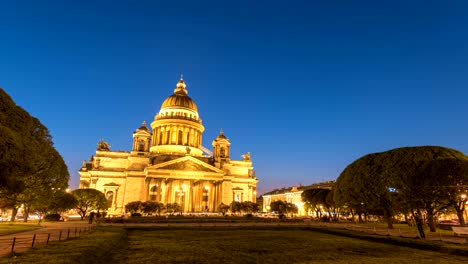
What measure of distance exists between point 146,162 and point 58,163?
4931cm

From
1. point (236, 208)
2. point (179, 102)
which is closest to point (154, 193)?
point (236, 208)

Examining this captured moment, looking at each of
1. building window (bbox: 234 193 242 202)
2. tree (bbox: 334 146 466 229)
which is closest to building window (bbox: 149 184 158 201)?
building window (bbox: 234 193 242 202)

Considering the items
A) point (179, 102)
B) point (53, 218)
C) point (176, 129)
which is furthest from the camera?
point (179, 102)

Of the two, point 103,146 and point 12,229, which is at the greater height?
point 103,146

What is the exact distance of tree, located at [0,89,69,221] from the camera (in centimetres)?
1722

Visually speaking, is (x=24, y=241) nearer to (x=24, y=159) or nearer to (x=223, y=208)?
(x=24, y=159)

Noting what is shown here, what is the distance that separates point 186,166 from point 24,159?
56.2 meters

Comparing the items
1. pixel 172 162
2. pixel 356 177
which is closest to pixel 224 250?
pixel 356 177

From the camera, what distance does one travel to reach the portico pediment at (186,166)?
7275 cm

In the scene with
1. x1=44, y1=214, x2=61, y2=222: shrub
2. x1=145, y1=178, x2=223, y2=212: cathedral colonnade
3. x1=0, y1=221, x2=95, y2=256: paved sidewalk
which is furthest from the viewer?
x1=145, y1=178, x2=223, y2=212: cathedral colonnade

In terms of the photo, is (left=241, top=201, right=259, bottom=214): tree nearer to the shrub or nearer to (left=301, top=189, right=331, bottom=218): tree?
(left=301, top=189, right=331, bottom=218): tree

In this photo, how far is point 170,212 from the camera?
202 feet

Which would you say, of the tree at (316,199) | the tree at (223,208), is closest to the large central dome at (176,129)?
the tree at (223,208)

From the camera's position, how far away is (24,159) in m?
18.4
